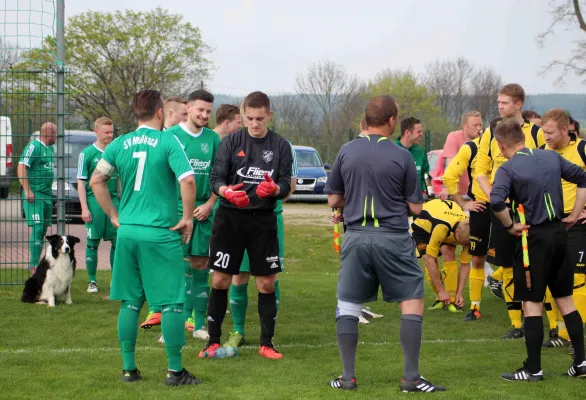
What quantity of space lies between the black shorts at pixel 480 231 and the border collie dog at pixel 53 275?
4803 mm

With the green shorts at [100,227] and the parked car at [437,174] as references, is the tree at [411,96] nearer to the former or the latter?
the parked car at [437,174]

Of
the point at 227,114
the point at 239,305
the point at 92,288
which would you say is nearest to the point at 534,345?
the point at 239,305

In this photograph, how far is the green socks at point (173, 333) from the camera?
5.97 metres

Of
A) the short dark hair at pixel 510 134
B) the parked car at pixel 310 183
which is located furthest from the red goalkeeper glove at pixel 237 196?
the parked car at pixel 310 183

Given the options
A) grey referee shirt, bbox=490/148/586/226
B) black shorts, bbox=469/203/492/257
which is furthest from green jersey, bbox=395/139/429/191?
grey referee shirt, bbox=490/148/586/226

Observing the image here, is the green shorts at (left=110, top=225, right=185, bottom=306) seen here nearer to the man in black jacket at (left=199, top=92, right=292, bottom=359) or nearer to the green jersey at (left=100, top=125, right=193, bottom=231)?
the green jersey at (left=100, top=125, right=193, bottom=231)

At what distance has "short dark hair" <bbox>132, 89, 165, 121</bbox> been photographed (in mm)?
6082

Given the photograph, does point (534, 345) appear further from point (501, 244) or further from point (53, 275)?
point (53, 275)

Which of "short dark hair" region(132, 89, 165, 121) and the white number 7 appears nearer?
the white number 7

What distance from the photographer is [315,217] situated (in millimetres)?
23609

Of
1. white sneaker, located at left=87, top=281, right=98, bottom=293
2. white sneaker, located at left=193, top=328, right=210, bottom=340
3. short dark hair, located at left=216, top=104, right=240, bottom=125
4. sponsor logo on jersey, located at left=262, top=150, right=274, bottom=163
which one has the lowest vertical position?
white sneaker, located at left=87, top=281, right=98, bottom=293

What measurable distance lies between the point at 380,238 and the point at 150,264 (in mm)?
1654

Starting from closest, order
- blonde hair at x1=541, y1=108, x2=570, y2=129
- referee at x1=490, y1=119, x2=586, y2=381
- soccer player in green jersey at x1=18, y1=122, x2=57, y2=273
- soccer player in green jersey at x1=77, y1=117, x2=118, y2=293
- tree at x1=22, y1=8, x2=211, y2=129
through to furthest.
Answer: referee at x1=490, y1=119, x2=586, y2=381 < blonde hair at x1=541, y1=108, x2=570, y2=129 < soccer player in green jersey at x1=77, y1=117, x2=118, y2=293 < soccer player in green jersey at x1=18, y1=122, x2=57, y2=273 < tree at x1=22, y1=8, x2=211, y2=129

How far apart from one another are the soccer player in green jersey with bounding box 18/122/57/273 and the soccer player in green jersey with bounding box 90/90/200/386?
18.4ft
